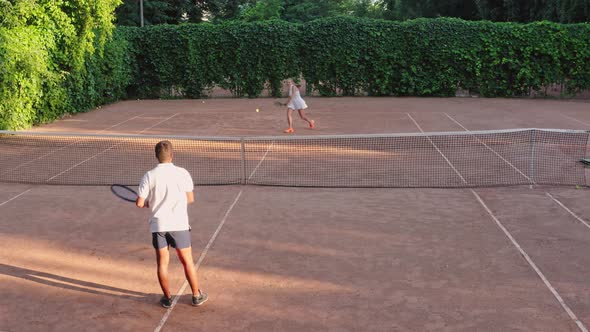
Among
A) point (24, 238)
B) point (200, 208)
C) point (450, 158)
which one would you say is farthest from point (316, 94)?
point (24, 238)

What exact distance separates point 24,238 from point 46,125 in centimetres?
1193

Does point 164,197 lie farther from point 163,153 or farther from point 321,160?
point 321,160

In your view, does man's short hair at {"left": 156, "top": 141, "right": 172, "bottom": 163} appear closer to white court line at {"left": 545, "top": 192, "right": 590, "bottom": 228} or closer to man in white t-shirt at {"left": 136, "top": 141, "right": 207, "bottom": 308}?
man in white t-shirt at {"left": 136, "top": 141, "right": 207, "bottom": 308}

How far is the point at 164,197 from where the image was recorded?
19.2 feet

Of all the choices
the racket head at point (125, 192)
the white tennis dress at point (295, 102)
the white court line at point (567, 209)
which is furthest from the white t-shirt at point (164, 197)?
the white tennis dress at point (295, 102)

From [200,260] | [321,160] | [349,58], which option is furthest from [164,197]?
[349,58]

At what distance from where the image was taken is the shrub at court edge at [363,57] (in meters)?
26.3

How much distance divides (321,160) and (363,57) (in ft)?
50.1

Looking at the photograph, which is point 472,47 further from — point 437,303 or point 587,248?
point 437,303

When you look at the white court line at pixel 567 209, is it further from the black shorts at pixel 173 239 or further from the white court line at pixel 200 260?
the black shorts at pixel 173 239

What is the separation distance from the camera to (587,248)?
7734 mm

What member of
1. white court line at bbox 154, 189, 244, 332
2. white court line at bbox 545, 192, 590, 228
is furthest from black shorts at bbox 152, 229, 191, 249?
white court line at bbox 545, 192, 590, 228

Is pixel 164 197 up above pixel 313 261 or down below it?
above

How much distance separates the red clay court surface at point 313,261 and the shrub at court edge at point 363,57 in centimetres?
1716
